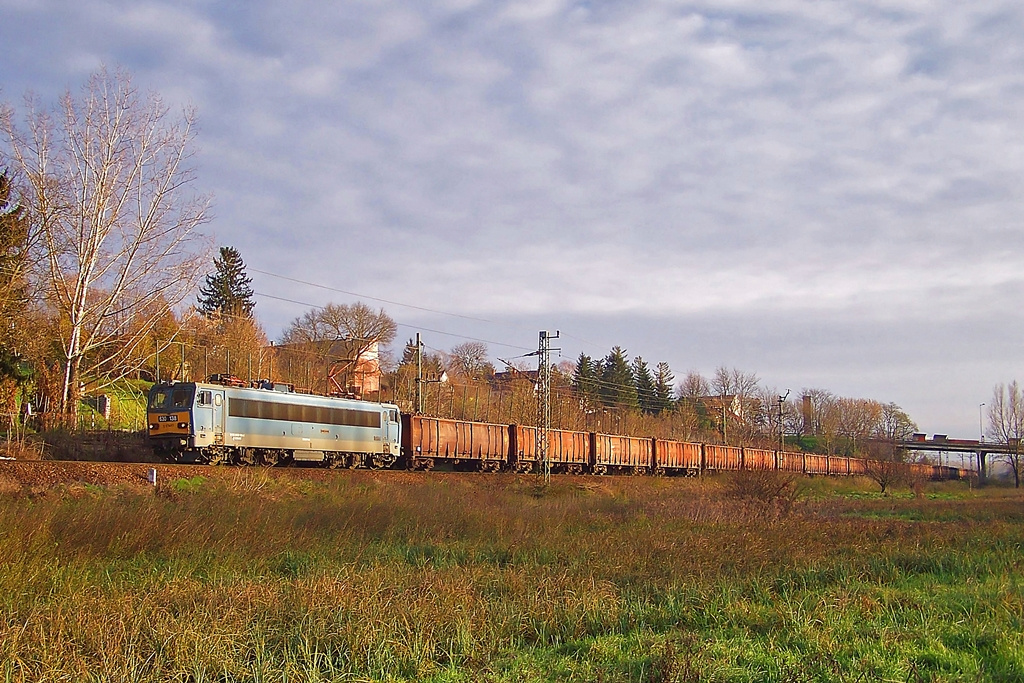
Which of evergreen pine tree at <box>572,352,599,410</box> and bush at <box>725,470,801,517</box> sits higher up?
evergreen pine tree at <box>572,352,599,410</box>

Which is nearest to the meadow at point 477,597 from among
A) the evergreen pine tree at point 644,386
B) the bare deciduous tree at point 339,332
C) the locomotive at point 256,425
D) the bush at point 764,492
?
the bush at point 764,492

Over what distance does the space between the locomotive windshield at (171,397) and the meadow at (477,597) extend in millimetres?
8728

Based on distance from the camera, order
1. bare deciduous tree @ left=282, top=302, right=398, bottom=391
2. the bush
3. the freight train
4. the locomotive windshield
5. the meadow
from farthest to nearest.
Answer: bare deciduous tree @ left=282, top=302, right=398, bottom=391, the freight train, the locomotive windshield, the bush, the meadow

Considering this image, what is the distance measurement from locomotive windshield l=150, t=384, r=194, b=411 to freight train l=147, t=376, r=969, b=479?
38mm

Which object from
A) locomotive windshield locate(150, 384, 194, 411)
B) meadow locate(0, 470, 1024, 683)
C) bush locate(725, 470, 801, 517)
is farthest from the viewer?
locomotive windshield locate(150, 384, 194, 411)

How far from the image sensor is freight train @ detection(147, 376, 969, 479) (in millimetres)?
28703

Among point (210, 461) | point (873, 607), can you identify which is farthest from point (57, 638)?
point (210, 461)

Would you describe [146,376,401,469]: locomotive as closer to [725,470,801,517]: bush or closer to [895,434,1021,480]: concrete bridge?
[725,470,801,517]: bush

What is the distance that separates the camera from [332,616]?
9.21 metres

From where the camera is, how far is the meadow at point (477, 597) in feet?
25.4

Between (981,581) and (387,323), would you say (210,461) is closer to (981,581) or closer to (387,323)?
(981,581)

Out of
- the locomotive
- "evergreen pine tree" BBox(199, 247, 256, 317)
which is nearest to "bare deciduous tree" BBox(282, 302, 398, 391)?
"evergreen pine tree" BBox(199, 247, 256, 317)

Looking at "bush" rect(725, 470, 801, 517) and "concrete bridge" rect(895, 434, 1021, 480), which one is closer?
"bush" rect(725, 470, 801, 517)

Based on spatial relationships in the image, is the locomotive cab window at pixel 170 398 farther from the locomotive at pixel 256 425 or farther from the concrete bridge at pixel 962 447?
the concrete bridge at pixel 962 447
